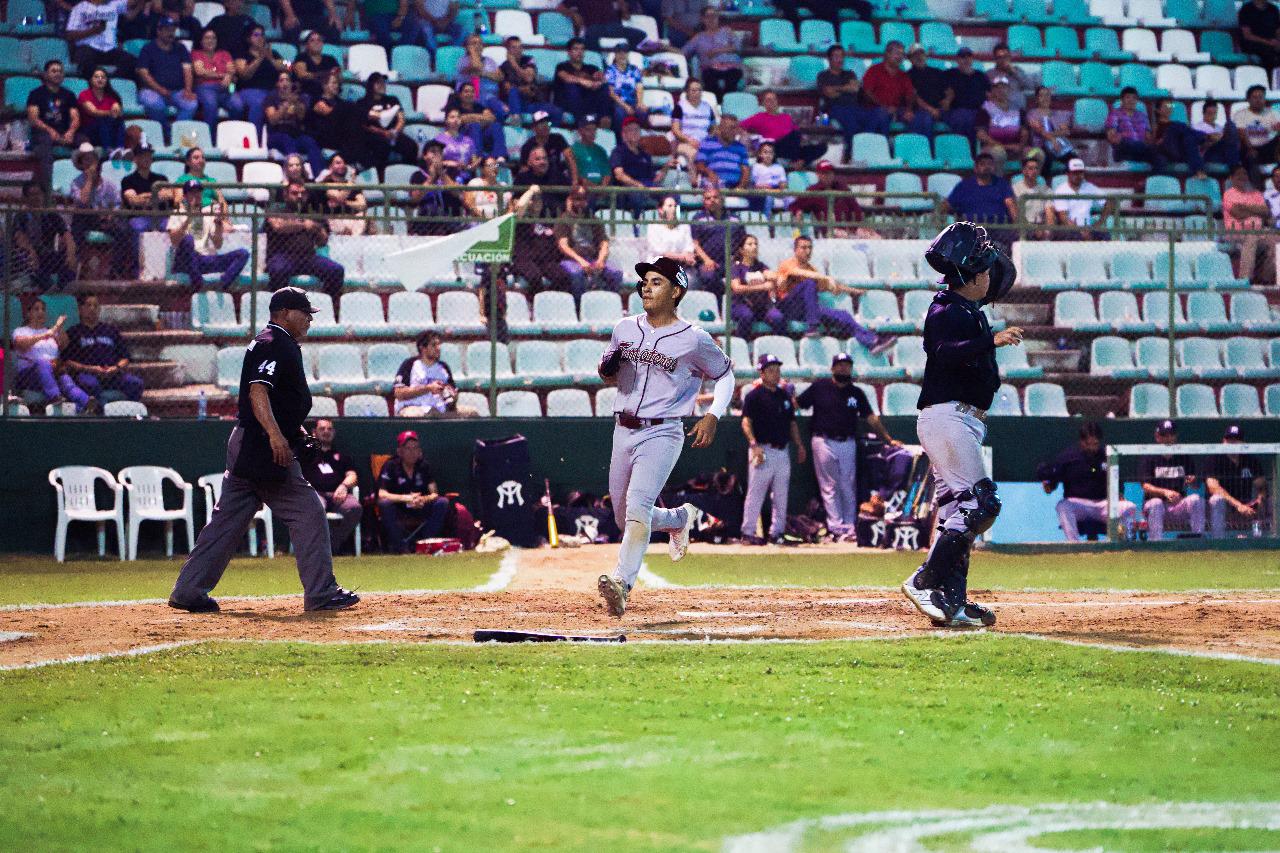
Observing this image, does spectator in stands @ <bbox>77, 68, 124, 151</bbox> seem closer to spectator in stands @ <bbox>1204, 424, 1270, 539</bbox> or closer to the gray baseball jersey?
the gray baseball jersey

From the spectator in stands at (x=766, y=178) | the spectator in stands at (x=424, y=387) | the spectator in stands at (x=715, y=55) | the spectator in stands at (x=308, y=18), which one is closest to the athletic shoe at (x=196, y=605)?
the spectator in stands at (x=424, y=387)

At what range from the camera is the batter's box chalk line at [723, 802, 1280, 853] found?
427cm

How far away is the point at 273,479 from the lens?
9.88 metres

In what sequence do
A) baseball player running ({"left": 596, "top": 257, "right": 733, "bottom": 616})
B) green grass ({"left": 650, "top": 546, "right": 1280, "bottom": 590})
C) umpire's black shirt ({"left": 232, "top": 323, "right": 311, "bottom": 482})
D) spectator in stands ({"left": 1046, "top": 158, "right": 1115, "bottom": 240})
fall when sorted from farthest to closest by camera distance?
1. spectator in stands ({"left": 1046, "top": 158, "right": 1115, "bottom": 240})
2. green grass ({"left": 650, "top": 546, "right": 1280, "bottom": 590})
3. umpire's black shirt ({"left": 232, "top": 323, "right": 311, "bottom": 482})
4. baseball player running ({"left": 596, "top": 257, "right": 733, "bottom": 616})

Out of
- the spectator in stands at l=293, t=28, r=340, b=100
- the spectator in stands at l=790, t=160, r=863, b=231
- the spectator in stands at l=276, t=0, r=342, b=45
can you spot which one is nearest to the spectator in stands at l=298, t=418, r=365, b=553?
the spectator in stands at l=293, t=28, r=340, b=100

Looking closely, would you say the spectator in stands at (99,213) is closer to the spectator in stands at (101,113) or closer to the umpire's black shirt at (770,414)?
the spectator in stands at (101,113)

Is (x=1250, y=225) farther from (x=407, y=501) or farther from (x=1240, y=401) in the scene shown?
(x=407, y=501)

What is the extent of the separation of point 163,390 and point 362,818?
12.9 meters

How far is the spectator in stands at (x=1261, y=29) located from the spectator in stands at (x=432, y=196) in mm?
13971

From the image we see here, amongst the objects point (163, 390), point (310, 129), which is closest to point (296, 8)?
point (310, 129)

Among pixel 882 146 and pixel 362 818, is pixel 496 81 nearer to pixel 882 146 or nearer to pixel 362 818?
pixel 882 146

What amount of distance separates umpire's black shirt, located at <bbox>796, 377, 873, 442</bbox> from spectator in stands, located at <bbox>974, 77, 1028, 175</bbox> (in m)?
6.94

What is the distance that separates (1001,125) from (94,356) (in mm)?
13128

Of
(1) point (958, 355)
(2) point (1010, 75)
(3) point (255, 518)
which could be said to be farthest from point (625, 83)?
(1) point (958, 355)
